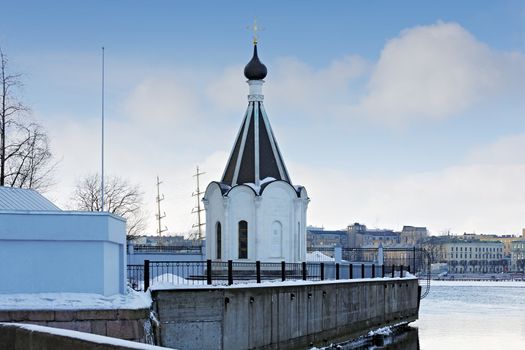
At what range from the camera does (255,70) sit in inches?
1532

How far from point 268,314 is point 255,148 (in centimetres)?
1334

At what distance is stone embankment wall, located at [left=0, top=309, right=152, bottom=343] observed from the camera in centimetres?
1686

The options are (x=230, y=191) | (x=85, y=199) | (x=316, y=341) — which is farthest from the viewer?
(x=85, y=199)

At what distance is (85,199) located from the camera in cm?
5706

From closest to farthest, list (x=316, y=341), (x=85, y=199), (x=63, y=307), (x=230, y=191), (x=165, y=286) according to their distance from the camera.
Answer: (x=63, y=307) < (x=165, y=286) < (x=316, y=341) < (x=230, y=191) < (x=85, y=199)

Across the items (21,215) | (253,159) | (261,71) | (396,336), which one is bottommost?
(396,336)

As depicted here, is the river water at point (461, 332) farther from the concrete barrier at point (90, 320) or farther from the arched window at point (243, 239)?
the concrete barrier at point (90, 320)

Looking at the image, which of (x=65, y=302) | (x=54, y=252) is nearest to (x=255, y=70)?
(x=54, y=252)

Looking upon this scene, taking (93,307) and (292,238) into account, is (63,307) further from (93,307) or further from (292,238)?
(292,238)

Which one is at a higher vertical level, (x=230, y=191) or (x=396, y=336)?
(x=230, y=191)

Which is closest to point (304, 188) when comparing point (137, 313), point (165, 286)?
point (165, 286)

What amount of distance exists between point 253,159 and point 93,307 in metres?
20.7

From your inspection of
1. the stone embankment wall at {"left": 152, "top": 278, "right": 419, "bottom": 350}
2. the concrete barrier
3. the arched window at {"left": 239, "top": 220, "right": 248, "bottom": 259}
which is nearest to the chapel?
the arched window at {"left": 239, "top": 220, "right": 248, "bottom": 259}

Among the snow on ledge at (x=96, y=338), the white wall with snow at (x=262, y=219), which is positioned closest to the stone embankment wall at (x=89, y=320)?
the snow on ledge at (x=96, y=338)
